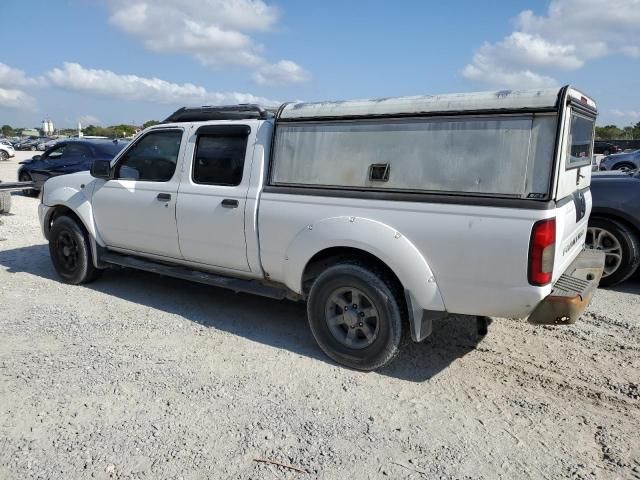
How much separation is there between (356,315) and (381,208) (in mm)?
848

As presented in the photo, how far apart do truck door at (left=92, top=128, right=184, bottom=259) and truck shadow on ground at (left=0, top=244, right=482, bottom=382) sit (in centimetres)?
59

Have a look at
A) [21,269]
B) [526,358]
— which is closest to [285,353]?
[526,358]

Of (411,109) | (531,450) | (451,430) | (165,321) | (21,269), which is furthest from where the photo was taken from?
(21,269)

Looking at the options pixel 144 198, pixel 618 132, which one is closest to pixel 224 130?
pixel 144 198

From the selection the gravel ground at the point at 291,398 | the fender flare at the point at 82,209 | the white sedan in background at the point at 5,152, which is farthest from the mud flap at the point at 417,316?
the white sedan in background at the point at 5,152

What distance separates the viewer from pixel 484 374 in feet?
12.9

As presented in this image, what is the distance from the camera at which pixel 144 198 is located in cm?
520

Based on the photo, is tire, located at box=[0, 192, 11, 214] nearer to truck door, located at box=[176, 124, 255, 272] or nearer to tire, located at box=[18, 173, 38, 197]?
tire, located at box=[18, 173, 38, 197]

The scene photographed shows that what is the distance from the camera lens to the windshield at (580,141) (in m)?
3.70

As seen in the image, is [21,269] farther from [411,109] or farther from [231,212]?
[411,109]

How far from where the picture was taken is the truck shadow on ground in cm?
422

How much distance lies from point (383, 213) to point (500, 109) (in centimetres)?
102

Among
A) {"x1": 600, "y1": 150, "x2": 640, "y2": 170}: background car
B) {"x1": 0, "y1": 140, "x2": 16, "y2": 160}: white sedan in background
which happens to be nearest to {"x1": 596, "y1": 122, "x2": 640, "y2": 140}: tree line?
{"x1": 600, "y1": 150, "x2": 640, "y2": 170}: background car

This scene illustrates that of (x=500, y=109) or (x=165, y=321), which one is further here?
(x=165, y=321)
